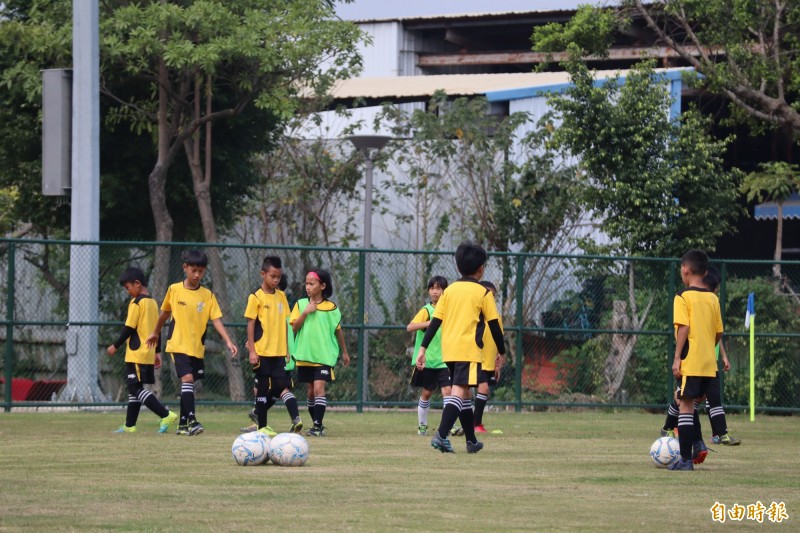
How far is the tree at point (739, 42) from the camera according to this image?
22.0 meters

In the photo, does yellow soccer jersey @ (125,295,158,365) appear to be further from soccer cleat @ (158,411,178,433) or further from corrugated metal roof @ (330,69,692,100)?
corrugated metal roof @ (330,69,692,100)

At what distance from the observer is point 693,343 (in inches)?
390

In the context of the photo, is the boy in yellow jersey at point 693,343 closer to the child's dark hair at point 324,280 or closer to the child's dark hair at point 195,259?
the child's dark hair at point 324,280

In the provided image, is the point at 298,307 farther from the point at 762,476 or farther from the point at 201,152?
the point at 201,152

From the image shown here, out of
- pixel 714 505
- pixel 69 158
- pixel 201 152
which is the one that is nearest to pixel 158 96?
pixel 201 152

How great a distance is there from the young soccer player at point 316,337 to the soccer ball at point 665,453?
12.8 ft

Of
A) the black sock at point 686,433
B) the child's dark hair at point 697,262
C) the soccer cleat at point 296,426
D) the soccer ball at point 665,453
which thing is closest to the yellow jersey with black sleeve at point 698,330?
the child's dark hair at point 697,262

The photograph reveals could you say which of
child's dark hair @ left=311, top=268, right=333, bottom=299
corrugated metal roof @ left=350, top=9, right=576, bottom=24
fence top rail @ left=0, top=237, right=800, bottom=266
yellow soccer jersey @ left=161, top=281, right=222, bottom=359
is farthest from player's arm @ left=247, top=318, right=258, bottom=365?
corrugated metal roof @ left=350, top=9, right=576, bottom=24

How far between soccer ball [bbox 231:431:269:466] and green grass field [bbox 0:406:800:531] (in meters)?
0.10

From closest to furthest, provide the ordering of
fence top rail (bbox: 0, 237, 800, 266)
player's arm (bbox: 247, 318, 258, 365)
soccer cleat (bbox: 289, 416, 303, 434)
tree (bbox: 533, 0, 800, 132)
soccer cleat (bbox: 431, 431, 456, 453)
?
1. soccer cleat (bbox: 431, 431, 456, 453)
2. player's arm (bbox: 247, 318, 258, 365)
3. soccer cleat (bbox: 289, 416, 303, 434)
4. fence top rail (bbox: 0, 237, 800, 266)
5. tree (bbox: 533, 0, 800, 132)

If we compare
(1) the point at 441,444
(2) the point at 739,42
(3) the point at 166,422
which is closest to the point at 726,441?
(1) the point at 441,444

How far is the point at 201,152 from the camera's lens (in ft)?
70.6

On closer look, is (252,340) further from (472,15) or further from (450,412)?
(472,15)

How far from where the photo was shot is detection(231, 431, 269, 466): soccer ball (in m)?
9.71
